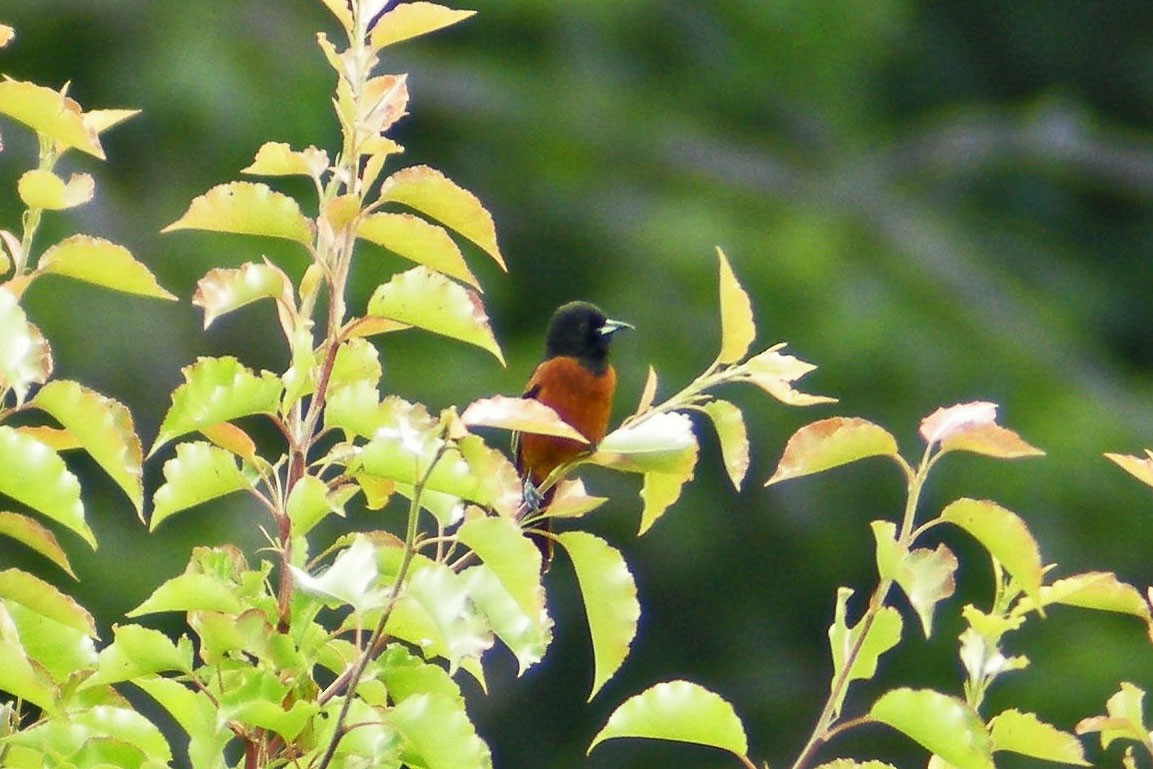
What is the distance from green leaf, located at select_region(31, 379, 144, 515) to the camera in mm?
1725

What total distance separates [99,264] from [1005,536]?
32.7 inches

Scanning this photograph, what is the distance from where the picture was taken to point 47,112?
1.79m

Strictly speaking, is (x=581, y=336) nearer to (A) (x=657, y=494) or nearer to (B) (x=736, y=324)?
(A) (x=657, y=494)

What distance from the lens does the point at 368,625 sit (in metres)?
1.80

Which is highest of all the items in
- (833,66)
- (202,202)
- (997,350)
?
(833,66)

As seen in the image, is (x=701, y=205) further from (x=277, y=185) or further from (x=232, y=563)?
(x=232, y=563)

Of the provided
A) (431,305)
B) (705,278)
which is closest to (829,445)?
(431,305)

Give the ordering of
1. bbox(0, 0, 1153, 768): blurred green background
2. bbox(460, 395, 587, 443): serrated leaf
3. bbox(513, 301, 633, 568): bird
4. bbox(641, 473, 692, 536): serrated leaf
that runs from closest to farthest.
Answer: bbox(460, 395, 587, 443): serrated leaf → bbox(641, 473, 692, 536): serrated leaf → bbox(513, 301, 633, 568): bird → bbox(0, 0, 1153, 768): blurred green background

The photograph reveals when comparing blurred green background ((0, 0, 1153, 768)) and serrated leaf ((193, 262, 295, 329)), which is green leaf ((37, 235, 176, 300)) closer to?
serrated leaf ((193, 262, 295, 329))

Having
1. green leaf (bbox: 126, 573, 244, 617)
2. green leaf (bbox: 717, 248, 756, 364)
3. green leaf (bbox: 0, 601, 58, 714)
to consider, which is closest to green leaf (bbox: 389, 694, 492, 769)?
green leaf (bbox: 126, 573, 244, 617)

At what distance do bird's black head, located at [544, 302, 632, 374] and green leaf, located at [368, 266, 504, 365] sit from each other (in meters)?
2.54

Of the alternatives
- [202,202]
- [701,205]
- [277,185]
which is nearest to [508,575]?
[202,202]

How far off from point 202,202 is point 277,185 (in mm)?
7355

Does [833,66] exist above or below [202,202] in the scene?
above
